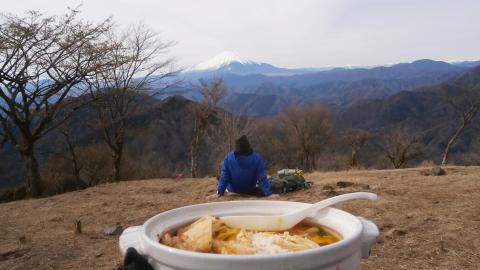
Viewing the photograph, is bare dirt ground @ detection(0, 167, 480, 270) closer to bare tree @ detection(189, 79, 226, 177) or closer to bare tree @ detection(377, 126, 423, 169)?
bare tree @ detection(189, 79, 226, 177)

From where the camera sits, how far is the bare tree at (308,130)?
44969 mm

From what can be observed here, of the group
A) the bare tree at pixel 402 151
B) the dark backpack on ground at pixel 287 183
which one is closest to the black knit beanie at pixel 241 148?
the dark backpack on ground at pixel 287 183

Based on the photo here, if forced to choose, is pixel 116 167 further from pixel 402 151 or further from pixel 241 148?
pixel 402 151

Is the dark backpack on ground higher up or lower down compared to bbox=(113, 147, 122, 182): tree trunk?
higher up

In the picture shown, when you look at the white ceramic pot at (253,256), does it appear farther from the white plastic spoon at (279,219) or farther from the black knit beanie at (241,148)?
the black knit beanie at (241,148)

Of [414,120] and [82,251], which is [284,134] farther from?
[414,120]

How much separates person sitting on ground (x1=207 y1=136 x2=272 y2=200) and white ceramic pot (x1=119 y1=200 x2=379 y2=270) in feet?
14.0

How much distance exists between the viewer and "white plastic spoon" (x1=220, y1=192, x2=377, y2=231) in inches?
63.4

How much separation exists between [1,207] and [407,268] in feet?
32.0

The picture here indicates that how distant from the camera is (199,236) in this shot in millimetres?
1410

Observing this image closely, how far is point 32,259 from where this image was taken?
5094 mm

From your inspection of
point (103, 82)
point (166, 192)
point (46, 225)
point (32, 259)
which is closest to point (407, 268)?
point (32, 259)

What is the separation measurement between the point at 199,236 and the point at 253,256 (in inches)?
14.4

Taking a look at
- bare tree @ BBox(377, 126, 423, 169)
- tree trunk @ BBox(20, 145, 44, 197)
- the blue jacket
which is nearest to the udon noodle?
the blue jacket
